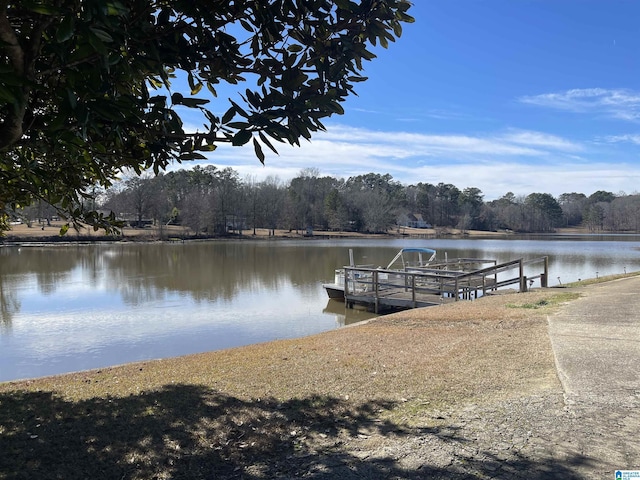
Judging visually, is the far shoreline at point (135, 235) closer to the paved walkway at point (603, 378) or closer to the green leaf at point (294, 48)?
the paved walkway at point (603, 378)

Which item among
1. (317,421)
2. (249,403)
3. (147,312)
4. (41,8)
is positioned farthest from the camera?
(147,312)

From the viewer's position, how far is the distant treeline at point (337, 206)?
84688mm

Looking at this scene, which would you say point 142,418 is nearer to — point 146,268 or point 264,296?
point 264,296

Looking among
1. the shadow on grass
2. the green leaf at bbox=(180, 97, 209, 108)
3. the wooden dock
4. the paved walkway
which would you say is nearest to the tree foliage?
the green leaf at bbox=(180, 97, 209, 108)

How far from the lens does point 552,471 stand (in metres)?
3.09

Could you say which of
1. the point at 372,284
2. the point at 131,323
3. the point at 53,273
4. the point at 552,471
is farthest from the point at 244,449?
the point at 53,273

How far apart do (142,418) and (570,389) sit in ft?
13.6

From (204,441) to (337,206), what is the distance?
96831 mm

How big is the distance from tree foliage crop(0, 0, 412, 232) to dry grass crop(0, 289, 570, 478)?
2130 millimetres

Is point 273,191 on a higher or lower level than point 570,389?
higher

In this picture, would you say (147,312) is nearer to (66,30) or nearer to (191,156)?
(191,156)

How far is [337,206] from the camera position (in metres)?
100

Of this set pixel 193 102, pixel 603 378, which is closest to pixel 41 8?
pixel 193 102

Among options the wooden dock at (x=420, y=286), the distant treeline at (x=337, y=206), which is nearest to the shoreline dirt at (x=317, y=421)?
the wooden dock at (x=420, y=286)
